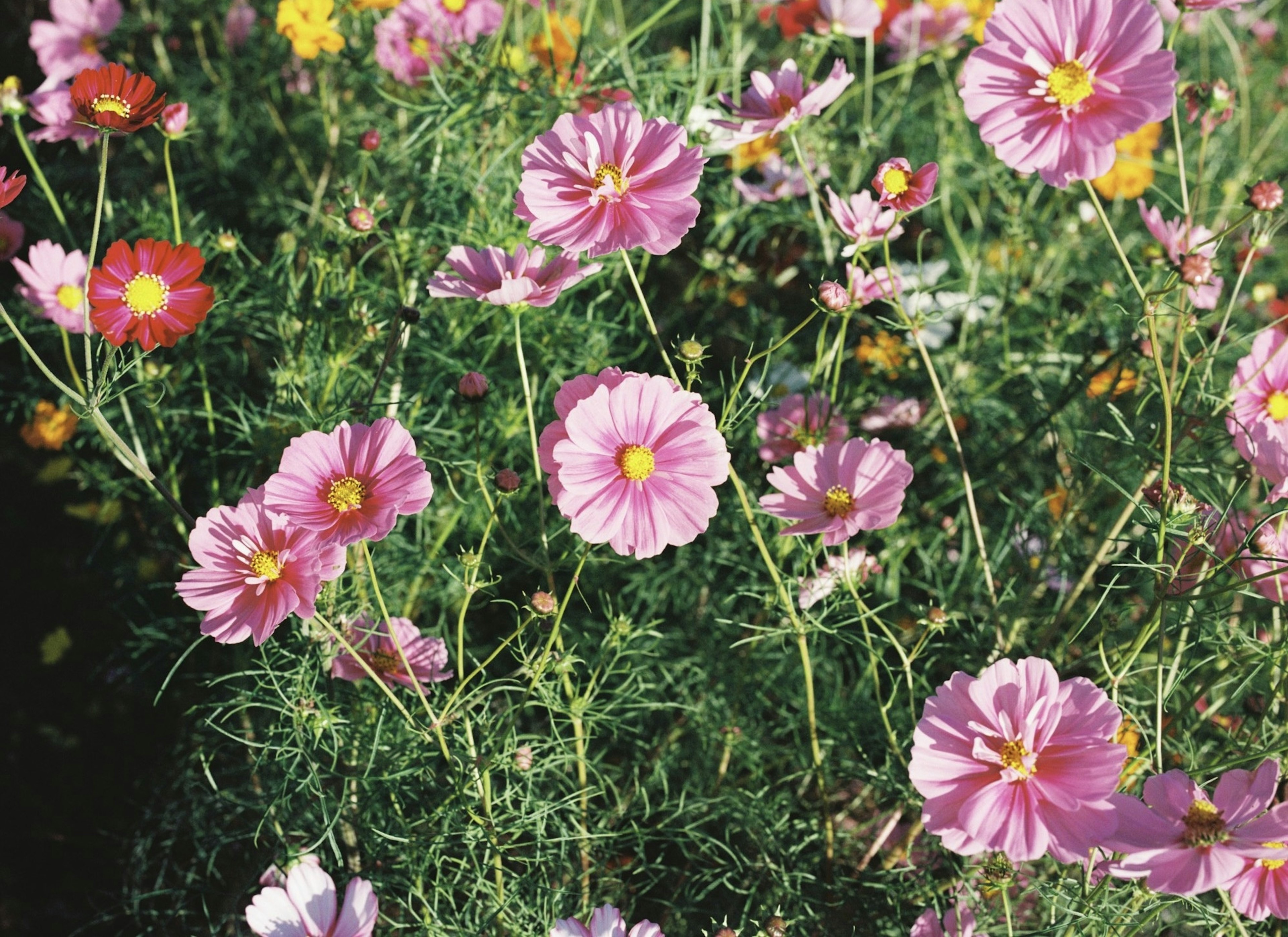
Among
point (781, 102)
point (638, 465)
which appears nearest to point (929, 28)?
point (781, 102)

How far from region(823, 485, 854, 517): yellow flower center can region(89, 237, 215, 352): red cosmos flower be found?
684 millimetres

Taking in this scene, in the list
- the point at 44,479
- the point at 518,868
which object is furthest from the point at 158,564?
the point at 518,868

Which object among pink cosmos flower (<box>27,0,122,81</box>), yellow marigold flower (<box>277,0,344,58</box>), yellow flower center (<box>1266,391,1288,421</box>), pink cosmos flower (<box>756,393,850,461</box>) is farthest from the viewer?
pink cosmos flower (<box>27,0,122,81</box>)

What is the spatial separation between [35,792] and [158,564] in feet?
1.34

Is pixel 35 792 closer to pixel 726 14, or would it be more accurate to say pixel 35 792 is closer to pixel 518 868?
pixel 518 868

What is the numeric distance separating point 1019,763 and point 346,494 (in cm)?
66

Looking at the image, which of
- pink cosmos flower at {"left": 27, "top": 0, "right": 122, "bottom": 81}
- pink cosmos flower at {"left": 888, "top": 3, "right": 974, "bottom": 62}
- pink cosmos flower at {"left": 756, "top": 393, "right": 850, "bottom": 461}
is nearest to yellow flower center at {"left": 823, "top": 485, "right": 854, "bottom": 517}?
pink cosmos flower at {"left": 756, "top": 393, "right": 850, "bottom": 461}

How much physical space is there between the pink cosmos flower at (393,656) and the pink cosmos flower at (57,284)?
55cm

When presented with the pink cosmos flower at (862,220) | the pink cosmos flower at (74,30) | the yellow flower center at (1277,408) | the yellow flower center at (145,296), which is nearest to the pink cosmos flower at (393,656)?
the yellow flower center at (145,296)

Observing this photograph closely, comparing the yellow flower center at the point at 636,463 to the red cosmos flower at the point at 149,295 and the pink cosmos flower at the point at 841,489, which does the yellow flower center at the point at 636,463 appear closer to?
the pink cosmos flower at the point at 841,489

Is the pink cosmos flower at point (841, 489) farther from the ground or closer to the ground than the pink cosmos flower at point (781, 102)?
closer to the ground

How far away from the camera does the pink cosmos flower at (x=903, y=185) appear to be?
973 millimetres

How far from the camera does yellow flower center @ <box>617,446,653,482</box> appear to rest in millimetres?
921

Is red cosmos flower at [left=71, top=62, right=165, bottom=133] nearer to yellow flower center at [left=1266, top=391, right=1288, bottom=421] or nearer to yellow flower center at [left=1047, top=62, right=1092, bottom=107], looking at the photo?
yellow flower center at [left=1047, top=62, right=1092, bottom=107]
